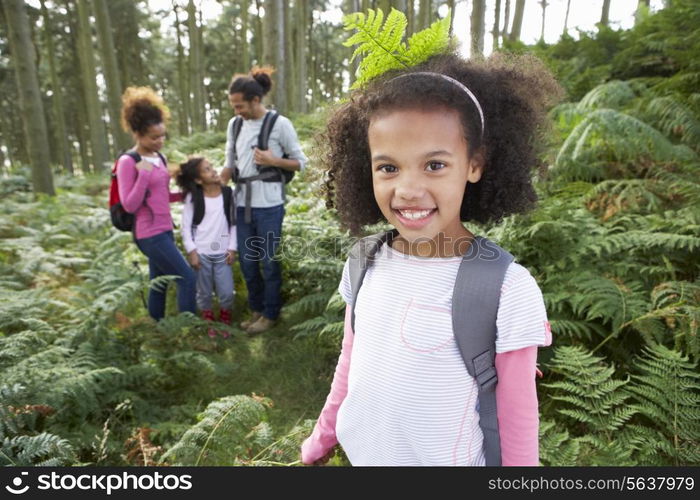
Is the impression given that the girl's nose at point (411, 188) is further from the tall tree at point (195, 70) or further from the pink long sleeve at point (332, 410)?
→ the tall tree at point (195, 70)

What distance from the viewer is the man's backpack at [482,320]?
1223 mm

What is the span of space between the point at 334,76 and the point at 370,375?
1415 inches

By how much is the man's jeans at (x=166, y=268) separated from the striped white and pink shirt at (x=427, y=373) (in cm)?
293

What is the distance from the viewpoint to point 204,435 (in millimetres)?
2326

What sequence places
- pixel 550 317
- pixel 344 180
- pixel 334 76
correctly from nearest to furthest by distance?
pixel 344 180 → pixel 550 317 → pixel 334 76

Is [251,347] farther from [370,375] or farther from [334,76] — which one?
[334,76]

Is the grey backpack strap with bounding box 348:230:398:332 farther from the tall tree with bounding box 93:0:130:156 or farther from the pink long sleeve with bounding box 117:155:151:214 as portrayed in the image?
the tall tree with bounding box 93:0:130:156

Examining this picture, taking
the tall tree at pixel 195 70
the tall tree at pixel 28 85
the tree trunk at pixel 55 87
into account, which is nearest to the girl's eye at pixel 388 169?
the tall tree at pixel 28 85

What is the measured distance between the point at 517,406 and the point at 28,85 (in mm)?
9867

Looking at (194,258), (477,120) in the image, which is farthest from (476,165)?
(194,258)

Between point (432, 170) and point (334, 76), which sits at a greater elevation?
point (334, 76)

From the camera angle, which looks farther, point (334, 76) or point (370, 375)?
point (334, 76)

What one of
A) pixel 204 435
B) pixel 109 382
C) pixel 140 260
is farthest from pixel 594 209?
pixel 140 260

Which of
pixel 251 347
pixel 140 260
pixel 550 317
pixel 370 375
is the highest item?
pixel 370 375
